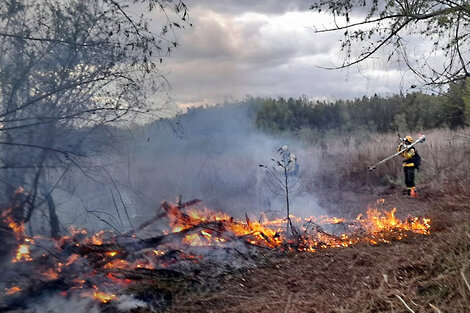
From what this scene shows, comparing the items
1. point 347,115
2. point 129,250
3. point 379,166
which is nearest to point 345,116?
point 347,115

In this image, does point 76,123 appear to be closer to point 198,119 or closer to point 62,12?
point 62,12

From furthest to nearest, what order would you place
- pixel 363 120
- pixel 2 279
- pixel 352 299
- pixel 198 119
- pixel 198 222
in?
pixel 363 120
pixel 198 119
pixel 198 222
pixel 2 279
pixel 352 299

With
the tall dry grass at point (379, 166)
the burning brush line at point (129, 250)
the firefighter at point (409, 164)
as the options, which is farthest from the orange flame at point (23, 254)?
the tall dry grass at point (379, 166)

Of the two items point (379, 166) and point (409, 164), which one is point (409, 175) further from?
point (379, 166)

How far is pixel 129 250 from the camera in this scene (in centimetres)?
619

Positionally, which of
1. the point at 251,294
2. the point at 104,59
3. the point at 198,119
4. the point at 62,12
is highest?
the point at 62,12

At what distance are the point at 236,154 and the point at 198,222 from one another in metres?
9.06

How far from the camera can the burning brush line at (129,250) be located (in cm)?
532

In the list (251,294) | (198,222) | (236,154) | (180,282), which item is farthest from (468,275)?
(236,154)

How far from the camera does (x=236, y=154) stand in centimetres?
1603

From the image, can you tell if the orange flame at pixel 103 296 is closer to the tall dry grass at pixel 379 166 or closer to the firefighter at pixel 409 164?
the firefighter at pixel 409 164

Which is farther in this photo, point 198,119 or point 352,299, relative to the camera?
point 198,119

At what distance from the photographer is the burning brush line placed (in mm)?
5324

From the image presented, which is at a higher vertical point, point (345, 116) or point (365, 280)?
point (345, 116)
